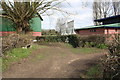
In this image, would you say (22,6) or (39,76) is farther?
(22,6)

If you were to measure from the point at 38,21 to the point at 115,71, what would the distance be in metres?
21.7

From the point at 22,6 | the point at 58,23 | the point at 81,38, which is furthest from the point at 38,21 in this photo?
the point at 58,23

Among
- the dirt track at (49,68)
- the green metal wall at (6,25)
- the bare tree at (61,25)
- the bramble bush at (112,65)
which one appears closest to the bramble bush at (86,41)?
the dirt track at (49,68)

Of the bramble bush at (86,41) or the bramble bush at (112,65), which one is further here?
the bramble bush at (86,41)

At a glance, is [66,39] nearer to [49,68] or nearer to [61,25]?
[49,68]

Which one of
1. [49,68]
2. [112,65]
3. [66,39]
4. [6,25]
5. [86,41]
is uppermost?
[6,25]

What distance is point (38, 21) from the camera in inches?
925

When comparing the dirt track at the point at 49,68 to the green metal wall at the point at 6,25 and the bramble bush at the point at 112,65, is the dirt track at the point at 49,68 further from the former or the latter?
the green metal wall at the point at 6,25

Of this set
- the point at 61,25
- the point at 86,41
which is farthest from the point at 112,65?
the point at 61,25

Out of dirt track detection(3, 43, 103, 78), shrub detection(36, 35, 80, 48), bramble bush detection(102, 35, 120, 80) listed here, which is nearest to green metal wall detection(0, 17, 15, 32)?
shrub detection(36, 35, 80, 48)

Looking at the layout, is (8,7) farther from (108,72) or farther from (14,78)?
(108,72)

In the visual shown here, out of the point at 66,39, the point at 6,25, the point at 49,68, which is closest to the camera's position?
the point at 49,68

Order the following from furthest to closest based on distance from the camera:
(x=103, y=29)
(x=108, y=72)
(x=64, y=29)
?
1. (x=64, y=29)
2. (x=103, y=29)
3. (x=108, y=72)

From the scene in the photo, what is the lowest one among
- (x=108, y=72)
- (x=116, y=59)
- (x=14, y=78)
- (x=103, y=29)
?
(x=14, y=78)
